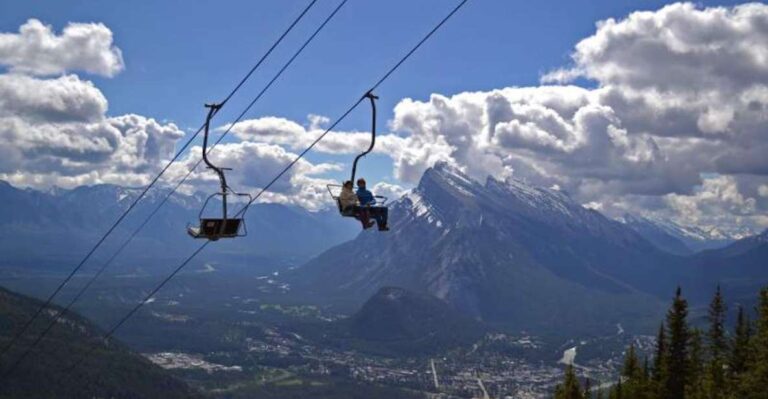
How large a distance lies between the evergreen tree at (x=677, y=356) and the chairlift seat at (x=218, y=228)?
53235 mm

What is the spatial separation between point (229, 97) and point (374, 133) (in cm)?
584

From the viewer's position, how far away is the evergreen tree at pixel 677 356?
73.4 meters

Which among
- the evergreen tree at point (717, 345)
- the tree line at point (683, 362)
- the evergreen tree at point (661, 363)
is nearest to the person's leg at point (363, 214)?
the tree line at point (683, 362)

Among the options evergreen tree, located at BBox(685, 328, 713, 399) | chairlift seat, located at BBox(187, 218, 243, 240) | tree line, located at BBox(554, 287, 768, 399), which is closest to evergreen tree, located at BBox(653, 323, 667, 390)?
tree line, located at BBox(554, 287, 768, 399)

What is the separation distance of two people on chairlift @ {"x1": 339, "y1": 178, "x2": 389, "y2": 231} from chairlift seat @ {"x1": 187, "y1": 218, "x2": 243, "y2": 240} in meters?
5.07

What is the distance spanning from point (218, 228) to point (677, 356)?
56.1 meters

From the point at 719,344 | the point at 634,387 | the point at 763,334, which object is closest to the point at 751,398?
the point at 763,334

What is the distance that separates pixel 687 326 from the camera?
75.4m

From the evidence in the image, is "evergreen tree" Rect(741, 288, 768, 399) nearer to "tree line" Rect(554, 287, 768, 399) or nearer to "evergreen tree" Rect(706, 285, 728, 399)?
"tree line" Rect(554, 287, 768, 399)

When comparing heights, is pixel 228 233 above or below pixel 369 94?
below

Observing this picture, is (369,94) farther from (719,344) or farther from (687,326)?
(719,344)

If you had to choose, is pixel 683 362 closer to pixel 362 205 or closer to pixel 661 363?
pixel 661 363

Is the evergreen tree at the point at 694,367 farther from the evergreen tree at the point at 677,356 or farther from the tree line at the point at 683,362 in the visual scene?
the evergreen tree at the point at 677,356

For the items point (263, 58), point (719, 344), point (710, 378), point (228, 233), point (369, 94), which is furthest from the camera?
point (719, 344)
